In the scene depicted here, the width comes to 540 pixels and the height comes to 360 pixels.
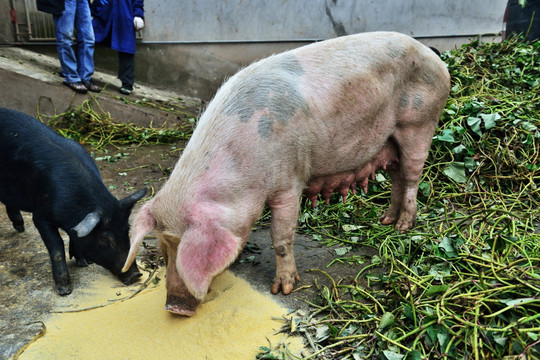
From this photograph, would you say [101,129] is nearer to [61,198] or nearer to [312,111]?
[61,198]

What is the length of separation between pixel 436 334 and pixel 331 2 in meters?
7.40

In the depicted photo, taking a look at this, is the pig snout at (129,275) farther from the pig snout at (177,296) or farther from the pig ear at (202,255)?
the pig ear at (202,255)

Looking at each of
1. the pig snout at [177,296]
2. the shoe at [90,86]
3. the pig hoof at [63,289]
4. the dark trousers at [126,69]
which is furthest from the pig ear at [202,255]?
the dark trousers at [126,69]

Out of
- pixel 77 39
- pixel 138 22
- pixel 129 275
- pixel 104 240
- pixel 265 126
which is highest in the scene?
pixel 138 22

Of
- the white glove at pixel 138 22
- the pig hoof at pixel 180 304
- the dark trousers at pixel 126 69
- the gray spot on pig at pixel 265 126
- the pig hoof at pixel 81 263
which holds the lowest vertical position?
the pig hoof at pixel 81 263

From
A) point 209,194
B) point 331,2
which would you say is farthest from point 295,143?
point 331,2

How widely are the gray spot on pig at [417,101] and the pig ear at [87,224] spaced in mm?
2582

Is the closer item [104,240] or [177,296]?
[177,296]

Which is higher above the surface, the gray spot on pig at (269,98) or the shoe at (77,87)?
the gray spot on pig at (269,98)

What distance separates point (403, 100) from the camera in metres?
3.62

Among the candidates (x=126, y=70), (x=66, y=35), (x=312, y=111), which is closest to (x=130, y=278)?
(x=312, y=111)

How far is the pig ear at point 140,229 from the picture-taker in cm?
275

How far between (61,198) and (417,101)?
285cm

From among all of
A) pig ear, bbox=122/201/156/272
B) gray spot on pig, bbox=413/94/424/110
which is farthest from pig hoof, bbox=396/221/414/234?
pig ear, bbox=122/201/156/272
